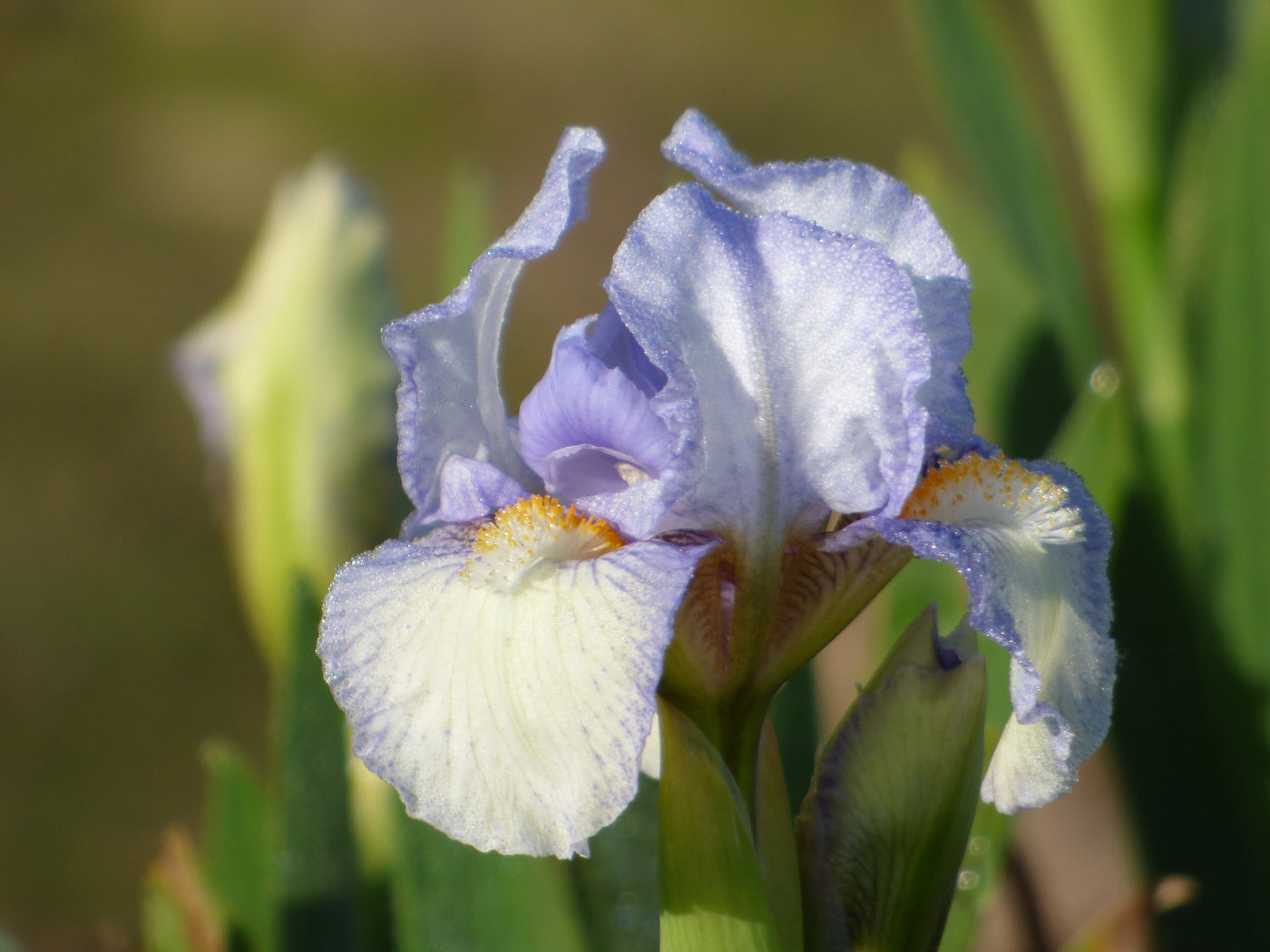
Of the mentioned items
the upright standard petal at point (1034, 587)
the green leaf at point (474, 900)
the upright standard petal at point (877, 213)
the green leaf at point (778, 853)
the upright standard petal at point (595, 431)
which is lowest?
the green leaf at point (474, 900)

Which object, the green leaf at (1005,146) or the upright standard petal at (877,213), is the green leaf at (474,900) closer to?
the upright standard petal at (877,213)

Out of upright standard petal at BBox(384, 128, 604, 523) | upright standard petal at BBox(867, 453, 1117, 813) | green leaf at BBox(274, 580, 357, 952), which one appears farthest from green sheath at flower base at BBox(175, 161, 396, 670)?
upright standard petal at BBox(867, 453, 1117, 813)

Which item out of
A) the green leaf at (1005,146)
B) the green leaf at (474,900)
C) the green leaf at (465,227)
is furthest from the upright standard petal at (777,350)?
the green leaf at (1005,146)

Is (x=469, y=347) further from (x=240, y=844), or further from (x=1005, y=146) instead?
A: (x=1005, y=146)

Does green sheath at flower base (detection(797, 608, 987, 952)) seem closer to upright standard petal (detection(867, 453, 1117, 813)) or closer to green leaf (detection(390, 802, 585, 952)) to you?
upright standard petal (detection(867, 453, 1117, 813))

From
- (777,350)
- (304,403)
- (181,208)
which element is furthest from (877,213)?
(181,208)
